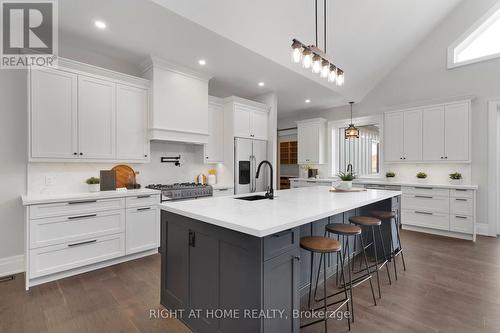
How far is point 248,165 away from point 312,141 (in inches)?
102

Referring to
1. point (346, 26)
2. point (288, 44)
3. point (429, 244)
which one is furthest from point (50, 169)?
point (429, 244)

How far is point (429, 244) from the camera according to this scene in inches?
159

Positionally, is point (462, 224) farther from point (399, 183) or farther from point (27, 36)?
point (27, 36)

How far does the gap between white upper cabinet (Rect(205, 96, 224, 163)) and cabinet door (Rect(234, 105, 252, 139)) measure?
32cm

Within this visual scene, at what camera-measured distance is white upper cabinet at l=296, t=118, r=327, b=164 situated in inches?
260

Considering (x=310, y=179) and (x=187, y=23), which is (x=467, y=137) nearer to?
(x=310, y=179)

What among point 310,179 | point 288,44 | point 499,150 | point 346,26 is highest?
point 346,26

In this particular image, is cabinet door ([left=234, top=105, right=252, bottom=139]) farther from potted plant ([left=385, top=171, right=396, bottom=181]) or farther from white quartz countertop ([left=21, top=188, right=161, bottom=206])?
potted plant ([left=385, top=171, right=396, bottom=181])

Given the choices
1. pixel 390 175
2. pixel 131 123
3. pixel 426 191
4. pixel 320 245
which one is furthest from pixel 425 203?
pixel 131 123

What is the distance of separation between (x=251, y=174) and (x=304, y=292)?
2.80 m

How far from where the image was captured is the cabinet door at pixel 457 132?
452 centimetres

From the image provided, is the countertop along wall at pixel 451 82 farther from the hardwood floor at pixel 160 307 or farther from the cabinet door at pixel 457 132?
the hardwood floor at pixel 160 307

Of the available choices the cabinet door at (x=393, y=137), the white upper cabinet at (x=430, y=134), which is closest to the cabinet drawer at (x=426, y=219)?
the white upper cabinet at (x=430, y=134)

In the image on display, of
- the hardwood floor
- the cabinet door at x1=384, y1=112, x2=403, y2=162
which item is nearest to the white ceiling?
the cabinet door at x1=384, y1=112, x2=403, y2=162
